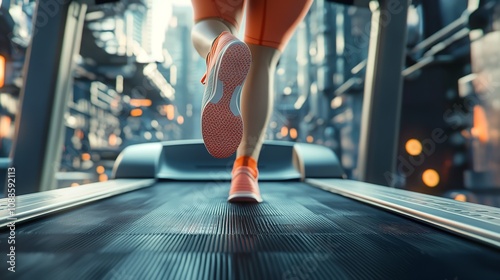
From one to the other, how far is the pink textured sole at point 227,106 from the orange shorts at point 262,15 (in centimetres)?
24

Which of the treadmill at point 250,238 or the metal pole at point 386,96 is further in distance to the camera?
the metal pole at point 386,96

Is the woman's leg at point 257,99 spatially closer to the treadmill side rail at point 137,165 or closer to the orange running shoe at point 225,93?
the orange running shoe at point 225,93

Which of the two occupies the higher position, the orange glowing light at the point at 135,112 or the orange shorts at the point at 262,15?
the orange glowing light at the point at 135,112

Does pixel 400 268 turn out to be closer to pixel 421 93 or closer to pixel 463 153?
pixel 463 153

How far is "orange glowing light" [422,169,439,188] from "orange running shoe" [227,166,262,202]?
177cm

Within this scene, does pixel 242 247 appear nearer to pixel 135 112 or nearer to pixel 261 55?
pixel 261 55

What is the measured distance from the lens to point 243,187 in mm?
1037

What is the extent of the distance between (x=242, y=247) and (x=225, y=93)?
1.27 ft

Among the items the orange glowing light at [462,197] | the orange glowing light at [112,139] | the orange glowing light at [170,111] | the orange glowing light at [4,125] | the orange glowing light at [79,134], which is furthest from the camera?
the orange glowing light at [170,111]

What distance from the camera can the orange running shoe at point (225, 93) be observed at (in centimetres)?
80

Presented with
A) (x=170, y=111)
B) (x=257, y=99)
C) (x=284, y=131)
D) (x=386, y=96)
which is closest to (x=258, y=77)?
(x=257, y=99)

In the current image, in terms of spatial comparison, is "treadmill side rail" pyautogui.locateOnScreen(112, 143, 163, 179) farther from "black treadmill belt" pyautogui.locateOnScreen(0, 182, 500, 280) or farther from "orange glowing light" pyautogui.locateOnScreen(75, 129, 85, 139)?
"orange glowing light" pyautogui.locateOnScreen(75, 129, 85, 139)

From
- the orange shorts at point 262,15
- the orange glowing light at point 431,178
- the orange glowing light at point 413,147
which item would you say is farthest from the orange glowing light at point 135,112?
the orange shorts at point 262,15

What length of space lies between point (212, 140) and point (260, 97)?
0.28m
